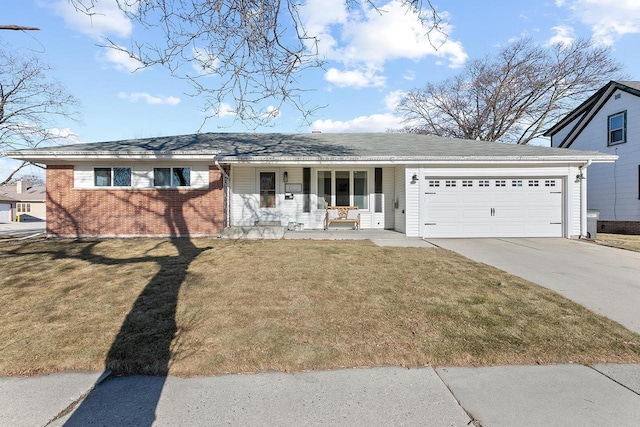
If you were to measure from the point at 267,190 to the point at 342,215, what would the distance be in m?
3.07

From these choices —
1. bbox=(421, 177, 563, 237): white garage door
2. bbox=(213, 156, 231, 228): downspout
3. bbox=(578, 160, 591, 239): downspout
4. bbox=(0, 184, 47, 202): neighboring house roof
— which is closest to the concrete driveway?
bbox=(421, 177, 563, 237): white garage door

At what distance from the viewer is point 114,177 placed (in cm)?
1091

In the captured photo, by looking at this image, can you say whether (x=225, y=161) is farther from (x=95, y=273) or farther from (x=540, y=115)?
(x=540, y=115)

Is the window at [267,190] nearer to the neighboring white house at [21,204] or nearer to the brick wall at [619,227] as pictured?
the brick wall at [619,227]

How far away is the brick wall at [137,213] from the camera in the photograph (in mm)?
10828

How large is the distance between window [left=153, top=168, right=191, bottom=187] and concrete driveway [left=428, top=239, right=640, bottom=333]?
850cm

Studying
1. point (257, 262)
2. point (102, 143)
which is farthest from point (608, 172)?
point (102, 143)

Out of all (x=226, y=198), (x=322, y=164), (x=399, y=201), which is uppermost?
(x=322, y=164)

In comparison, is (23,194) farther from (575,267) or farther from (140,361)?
(575,267)

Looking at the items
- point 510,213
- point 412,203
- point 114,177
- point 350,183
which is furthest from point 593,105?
point 114,177

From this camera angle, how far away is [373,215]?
12.3 m

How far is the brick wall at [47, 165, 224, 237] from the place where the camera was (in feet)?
35.5

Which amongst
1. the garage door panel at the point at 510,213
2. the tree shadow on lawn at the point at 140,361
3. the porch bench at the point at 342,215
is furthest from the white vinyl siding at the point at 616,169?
the tree shadow on lawn at the point at 140,361

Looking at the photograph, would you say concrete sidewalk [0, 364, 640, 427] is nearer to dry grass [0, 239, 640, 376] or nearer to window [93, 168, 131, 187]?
dry grass [0, 239, 640, 376]
